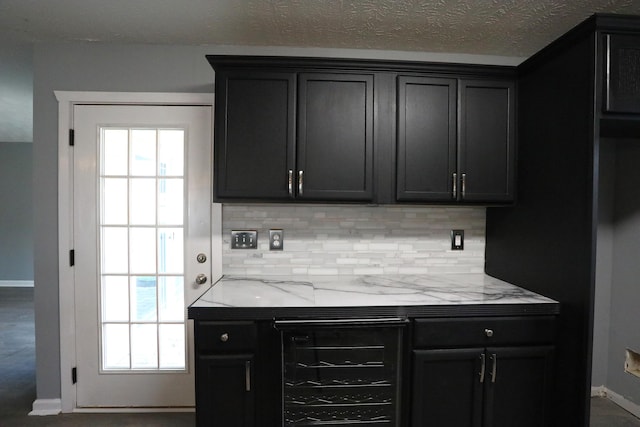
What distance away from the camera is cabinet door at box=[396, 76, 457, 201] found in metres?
1.72

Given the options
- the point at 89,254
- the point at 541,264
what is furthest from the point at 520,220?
the point at 89,254

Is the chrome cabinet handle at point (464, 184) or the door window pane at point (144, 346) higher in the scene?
the chrome cabinet handle at point (464, 184)

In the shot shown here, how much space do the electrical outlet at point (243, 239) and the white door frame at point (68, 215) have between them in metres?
0.09

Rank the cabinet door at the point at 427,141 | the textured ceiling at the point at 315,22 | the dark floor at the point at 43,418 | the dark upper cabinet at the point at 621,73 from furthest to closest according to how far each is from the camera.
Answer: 1. the dark floor at the point at 43,418
2. the cabinet door at the point at 427,141
3. the textured ceiling at the point at 315,22
4. the dark upper cabinet at the point at 621,73

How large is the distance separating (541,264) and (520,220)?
0.95 ft

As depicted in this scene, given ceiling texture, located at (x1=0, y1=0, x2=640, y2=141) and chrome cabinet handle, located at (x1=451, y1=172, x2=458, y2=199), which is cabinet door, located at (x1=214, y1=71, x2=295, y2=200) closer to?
ceiling texture, located at (x1=0, y1=0, x2=640, y2=141)

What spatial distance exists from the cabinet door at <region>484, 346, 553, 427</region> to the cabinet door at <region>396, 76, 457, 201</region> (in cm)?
89

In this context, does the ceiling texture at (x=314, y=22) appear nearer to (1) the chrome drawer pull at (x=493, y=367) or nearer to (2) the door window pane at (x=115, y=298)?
(2) the door window pane at (x=115, y=298)

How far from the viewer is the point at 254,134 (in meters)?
1.67

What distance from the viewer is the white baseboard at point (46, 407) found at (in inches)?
77.0

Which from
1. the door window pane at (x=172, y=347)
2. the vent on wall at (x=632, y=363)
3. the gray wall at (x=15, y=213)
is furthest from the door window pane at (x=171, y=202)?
the gray wall at (x=15, y=213)

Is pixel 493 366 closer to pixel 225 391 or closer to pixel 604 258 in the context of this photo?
pixel 225 391

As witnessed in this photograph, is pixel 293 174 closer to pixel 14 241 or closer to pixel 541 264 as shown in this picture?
pixel 541 264

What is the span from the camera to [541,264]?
1612mm
